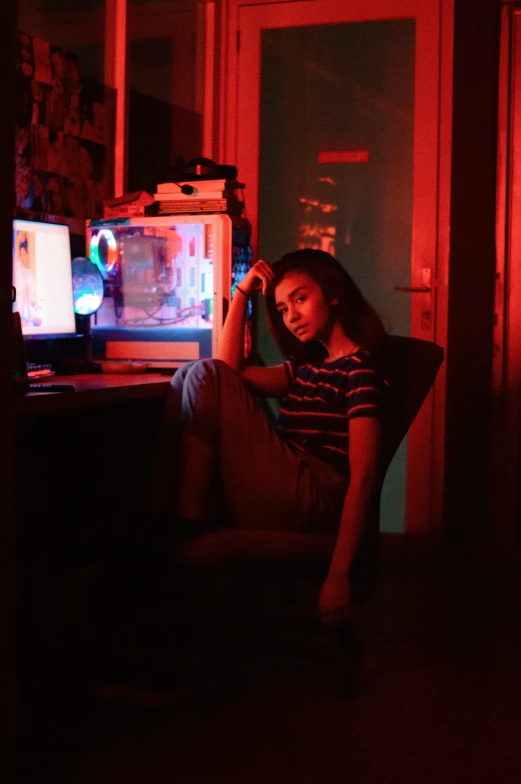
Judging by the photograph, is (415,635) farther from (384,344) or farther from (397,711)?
(384,344)

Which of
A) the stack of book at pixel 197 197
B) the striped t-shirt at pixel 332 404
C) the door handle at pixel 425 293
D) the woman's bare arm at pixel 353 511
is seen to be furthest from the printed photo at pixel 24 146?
the door handle at pixel 425 293

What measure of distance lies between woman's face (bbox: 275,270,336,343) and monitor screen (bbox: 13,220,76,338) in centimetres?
71

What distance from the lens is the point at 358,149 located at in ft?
12.1

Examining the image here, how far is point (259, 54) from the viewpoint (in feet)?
12.4

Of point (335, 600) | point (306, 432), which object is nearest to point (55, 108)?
point (306, 432)

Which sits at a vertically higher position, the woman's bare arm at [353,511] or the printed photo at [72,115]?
the printed photo at [72,115]

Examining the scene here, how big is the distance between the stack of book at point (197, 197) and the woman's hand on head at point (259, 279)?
20.7 inches

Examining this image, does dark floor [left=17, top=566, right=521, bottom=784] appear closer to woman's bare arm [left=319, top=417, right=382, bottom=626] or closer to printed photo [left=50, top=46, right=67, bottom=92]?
woman's bare arm [left=319, top=417, right=382, bottom=626]

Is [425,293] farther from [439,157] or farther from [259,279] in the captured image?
[259,279]

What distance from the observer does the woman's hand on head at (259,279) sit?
8.39 ft

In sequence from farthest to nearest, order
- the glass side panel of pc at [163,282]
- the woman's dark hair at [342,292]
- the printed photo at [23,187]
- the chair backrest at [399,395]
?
the glass side panel of pc at [163,282]
the printed photo at [23,187]
the woman's dark hair at [342,292]
the chair backrest at [399,395]

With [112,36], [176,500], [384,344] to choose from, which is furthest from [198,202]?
[176,500]

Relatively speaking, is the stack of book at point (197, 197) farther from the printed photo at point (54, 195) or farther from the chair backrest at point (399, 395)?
the chair backrest at point (399, 395)

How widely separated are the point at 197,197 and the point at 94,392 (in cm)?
120
